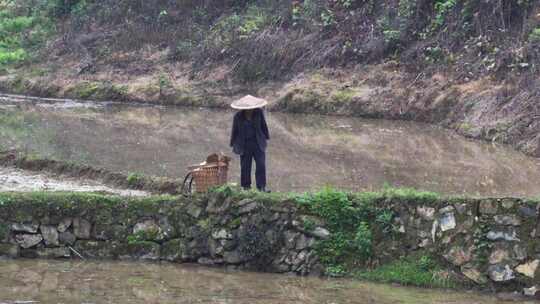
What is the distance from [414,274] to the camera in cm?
999

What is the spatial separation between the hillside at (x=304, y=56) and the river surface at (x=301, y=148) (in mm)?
849

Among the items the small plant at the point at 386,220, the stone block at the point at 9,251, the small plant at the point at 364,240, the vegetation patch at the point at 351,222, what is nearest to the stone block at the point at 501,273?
the vegetation patch at the point at 351,222

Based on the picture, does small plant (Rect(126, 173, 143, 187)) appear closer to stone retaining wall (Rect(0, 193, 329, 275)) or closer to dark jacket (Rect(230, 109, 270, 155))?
dark jacket (Rect(230, 109, 270, 155))

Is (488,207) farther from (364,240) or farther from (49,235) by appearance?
(49,235)

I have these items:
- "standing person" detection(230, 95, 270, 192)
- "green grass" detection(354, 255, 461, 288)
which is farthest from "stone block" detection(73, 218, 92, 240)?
"green grass" detection(354, 255, 461, 288)

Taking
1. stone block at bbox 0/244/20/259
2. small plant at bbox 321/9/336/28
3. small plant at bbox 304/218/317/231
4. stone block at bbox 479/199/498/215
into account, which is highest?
small plant at bbox 321/9/336/28

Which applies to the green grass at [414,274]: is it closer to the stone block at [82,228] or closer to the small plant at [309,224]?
the small plant at [309,224]

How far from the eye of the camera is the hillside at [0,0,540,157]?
1939 centimetres

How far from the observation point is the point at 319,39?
2447 centimetres

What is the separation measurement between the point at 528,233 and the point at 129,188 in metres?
6.36

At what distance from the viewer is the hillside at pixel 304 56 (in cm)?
1939

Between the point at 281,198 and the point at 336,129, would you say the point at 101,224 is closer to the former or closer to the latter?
the point at 281,198

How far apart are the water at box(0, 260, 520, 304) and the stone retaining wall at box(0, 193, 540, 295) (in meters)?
0.27

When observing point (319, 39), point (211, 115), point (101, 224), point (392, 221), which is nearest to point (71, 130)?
point (211, 115)
